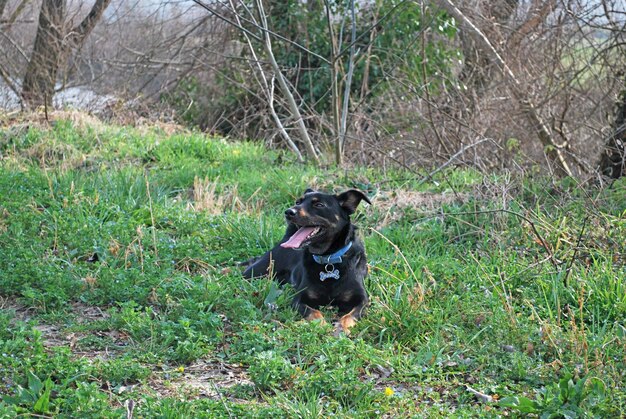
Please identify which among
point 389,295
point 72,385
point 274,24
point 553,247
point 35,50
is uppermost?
point 274,24

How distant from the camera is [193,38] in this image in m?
15.7

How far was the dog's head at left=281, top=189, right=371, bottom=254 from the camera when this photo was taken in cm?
656

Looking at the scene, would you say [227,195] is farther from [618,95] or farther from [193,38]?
[193,38]

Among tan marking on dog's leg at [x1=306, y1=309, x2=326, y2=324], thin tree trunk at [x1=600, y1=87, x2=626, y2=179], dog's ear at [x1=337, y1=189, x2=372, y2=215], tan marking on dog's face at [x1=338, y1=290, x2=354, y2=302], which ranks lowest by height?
tan marking on dog's leg at [x1=306, y1=309, x2=326, y2=324]

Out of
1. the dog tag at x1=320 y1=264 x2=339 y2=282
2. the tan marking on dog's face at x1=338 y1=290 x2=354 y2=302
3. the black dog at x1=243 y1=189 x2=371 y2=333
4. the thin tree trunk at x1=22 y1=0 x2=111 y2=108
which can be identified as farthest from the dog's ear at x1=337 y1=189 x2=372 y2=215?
the thin tree trunk at x1=22 y1=0 x2=111 y2=108

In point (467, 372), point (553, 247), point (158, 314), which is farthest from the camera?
point (553, 247)

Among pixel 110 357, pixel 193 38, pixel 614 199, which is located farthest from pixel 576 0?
pixel 110 357

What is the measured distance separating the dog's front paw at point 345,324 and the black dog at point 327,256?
0.18ft

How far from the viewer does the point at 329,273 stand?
21.7 feet

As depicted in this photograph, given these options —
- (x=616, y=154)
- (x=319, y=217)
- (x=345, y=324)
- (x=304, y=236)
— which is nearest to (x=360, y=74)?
(x=616, y=154)

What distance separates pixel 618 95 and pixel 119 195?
6432 millimetres

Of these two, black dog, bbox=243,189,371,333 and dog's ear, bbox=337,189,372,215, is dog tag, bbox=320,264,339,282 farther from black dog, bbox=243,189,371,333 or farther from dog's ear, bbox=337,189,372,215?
dog's ear, bbox=337,189,372,215

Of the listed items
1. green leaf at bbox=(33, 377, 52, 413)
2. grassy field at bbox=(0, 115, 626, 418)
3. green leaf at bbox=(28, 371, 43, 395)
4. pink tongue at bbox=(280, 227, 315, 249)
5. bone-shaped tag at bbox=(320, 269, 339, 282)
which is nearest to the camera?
green leaf at bbox=(33, 377, 52, 413)

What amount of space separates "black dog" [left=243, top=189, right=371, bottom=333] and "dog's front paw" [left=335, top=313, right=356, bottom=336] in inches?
2.1
